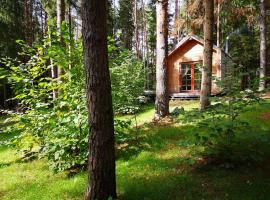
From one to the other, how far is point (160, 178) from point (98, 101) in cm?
225

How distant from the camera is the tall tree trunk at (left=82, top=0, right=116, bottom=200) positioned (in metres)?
4.15

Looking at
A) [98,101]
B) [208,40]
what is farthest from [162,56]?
[98,101]

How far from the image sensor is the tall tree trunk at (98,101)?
13.6 feet

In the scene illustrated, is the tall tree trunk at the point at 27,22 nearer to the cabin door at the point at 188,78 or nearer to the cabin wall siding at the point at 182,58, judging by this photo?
the cabin wall siding at the point at 182,58

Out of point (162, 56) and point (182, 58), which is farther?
point (182, 58)

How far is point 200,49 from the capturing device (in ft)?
67.0

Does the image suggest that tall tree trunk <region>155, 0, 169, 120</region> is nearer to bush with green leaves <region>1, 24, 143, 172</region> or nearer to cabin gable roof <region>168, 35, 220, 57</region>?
bush with green leaves <region>1, 24, 143, 172</region>

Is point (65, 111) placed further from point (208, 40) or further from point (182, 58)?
point (182, 58)

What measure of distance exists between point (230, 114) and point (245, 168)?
108cm

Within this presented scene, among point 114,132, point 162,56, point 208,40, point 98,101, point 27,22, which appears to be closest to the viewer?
point 98,101

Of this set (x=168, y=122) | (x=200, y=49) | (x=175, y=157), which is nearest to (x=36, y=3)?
(x=200, y=49)

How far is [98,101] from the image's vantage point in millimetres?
4223

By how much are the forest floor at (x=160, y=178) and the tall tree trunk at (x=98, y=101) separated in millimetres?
683

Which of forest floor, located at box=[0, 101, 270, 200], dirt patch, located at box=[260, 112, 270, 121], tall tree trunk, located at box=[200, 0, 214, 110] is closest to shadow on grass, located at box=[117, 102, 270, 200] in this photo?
forest floor, located at box=[0, 101, 270, 200]
